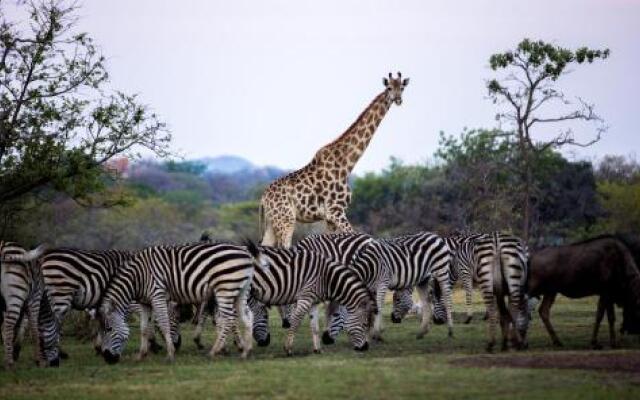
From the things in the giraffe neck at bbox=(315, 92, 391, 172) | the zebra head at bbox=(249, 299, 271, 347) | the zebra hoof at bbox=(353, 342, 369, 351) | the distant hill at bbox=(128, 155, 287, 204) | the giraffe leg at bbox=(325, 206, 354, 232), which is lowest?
the zebra hoof at bbox=(353, 342, 369, 351)

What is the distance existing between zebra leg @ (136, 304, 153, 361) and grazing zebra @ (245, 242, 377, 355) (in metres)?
1.49

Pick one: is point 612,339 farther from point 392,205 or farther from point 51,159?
point 392,205

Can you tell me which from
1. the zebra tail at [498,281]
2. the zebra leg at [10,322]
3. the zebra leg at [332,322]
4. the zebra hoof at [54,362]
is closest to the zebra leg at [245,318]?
the zebra leg at [332,322]

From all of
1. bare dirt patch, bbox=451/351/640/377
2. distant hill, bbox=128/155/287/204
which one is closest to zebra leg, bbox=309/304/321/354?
bare dirt patch, bbox=451/351/640/377

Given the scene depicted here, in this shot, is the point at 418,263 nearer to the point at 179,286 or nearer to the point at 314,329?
the point at 314,329

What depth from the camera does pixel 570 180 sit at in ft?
155

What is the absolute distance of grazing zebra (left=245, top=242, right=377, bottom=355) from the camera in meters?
16.0

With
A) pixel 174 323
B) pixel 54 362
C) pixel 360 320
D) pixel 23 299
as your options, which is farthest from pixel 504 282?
pixel 23 299

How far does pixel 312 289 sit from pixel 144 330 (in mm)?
2361

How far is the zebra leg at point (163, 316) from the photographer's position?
15469mm

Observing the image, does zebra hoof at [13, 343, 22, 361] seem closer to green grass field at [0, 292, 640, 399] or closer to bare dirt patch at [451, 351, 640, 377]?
green grass field at [0, 292, 640, 399]

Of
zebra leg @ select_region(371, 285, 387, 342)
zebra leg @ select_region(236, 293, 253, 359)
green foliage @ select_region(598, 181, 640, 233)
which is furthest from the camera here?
green foliage @ select_region(598, 181, 640, 233)

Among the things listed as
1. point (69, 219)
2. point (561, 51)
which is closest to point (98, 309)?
point (561, 51)

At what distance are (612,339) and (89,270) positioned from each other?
7189mm
